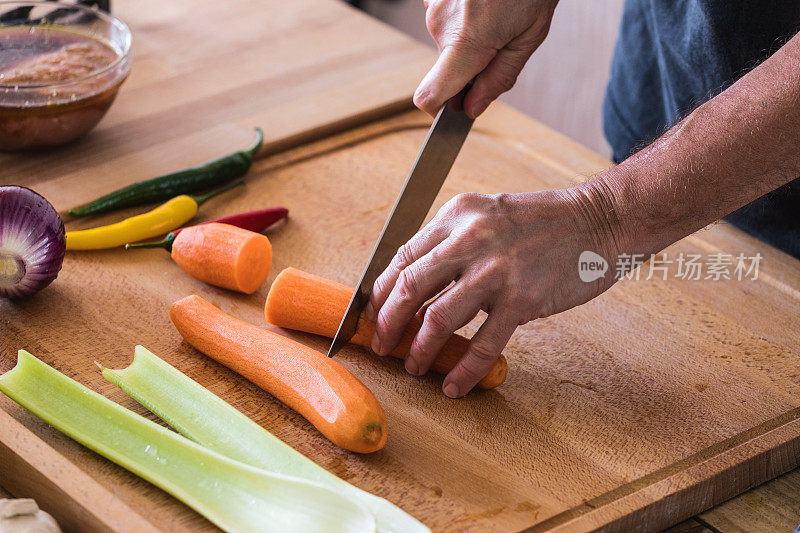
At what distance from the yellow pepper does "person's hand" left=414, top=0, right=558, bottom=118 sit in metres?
0.68

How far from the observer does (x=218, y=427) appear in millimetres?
1674

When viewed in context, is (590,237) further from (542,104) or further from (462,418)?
(542,104)

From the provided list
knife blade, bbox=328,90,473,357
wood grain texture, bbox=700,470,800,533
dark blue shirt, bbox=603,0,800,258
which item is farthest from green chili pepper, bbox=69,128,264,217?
wood grain texture, bbox=700,470,800,533

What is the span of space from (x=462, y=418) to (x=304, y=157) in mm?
1094

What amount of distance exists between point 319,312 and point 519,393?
0.46 m

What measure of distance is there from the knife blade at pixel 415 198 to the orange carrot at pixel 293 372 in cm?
13

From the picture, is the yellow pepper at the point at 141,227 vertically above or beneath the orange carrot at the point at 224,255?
beneath

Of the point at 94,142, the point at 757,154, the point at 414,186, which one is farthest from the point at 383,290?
the point at 94,142

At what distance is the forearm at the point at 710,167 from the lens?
1.74m

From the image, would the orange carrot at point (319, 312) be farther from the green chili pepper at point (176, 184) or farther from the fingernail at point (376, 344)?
the green chili pepper at point (176, 184)

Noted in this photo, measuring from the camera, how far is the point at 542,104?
5098mm

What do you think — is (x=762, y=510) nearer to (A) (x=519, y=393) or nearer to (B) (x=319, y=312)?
(A) (x=519, y=393)

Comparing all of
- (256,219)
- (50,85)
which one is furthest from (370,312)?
(50,85)

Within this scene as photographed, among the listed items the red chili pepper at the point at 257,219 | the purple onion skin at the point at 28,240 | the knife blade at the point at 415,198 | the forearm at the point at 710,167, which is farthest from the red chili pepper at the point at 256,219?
the forearm at the point at 710,167
